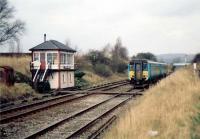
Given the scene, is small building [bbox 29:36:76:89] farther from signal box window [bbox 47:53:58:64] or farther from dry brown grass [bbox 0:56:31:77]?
dry brown grass [bbox 0:56:31:77]

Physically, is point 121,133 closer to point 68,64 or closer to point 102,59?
point 68,64

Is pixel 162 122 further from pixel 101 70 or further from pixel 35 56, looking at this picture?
pixel 101 70

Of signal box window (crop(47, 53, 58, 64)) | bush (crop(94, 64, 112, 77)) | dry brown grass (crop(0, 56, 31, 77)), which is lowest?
bush (crop(94, 64, 112, 77))

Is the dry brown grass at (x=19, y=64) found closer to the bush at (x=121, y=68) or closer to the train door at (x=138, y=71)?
the train door at (x=138, y=71)

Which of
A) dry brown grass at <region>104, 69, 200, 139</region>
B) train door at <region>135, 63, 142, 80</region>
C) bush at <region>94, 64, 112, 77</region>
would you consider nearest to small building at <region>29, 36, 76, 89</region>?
train door at <region>135, 63, 142, 80</region>

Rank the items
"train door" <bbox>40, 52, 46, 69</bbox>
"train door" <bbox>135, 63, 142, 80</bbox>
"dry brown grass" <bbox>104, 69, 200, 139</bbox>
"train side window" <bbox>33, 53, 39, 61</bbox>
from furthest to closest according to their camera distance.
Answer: "train door" <bbox>135, 63, 142, 80</bbox>, "train side window" <bbox>33, 53, 39, 61</bbox>, "train door" <bbox>40, 52, 46, 69</bbox>, "dry brown grass" <bbox>104, 69, 200, 139</bbox>

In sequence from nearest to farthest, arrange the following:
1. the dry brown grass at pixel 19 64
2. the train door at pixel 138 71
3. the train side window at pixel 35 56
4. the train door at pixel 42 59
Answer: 1. the train door at pixel 42 59
2. the train side window at pixel 35 56
3. the train door at pixel 138 71
4. the dry brown grass at pixel 19 64

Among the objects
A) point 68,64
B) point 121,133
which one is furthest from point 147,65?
point 121,133

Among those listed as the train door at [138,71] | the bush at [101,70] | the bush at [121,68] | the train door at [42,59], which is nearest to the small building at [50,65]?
the train door at [42,59]

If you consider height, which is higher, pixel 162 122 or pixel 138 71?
pixel 138 71

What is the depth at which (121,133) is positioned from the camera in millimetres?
10961

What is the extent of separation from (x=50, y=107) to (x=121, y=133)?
10766mm

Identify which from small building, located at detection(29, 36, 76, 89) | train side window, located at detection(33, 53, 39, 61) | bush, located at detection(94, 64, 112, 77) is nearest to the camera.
Result: small building, located at detection(29, 36, 76, 89)

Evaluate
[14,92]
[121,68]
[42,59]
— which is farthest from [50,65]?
[121,68]
